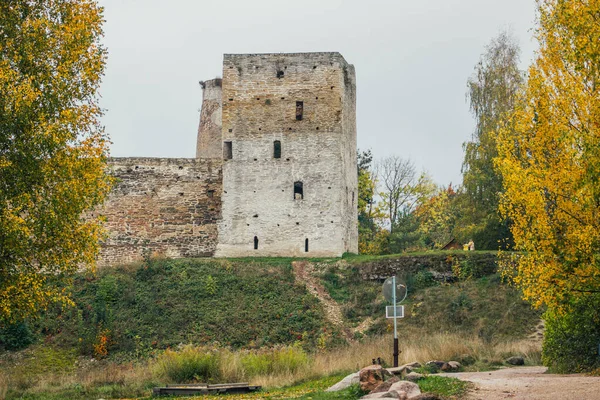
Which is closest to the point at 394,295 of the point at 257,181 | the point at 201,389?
the point at 201,389

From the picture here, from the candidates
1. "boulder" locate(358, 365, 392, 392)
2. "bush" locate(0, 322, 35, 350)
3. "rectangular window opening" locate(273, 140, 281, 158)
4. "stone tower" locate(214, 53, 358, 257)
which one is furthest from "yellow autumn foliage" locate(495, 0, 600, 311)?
"rectangular window opening" locate(273, 140, 281, 158)

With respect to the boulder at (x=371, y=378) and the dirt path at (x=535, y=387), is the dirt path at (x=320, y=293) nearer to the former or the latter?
the dirt path at (x=535, y=387)

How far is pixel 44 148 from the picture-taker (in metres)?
16.9

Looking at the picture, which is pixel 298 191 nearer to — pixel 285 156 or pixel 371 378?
pixel 285 156

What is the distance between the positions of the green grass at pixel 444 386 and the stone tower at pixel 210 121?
29820 mm

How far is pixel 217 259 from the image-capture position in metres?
35.8

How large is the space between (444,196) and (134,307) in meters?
30.6

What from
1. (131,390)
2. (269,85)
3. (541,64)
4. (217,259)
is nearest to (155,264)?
(217,259)

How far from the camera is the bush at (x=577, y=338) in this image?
54.2 ft

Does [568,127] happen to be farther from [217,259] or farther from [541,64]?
[217,259]

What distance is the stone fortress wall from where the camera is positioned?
36.5 meters

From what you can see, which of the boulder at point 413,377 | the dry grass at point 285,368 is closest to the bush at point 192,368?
the dry grass at point 285,368

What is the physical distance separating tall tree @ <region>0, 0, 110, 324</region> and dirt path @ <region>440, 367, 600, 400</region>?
A: 27.9 feet

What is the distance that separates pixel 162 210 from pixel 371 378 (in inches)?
956
